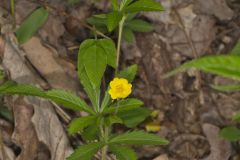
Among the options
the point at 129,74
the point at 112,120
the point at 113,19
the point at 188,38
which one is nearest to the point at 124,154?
the point at 112,120

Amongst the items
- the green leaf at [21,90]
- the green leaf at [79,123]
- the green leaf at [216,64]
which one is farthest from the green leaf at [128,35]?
the green leaf at [216,64]

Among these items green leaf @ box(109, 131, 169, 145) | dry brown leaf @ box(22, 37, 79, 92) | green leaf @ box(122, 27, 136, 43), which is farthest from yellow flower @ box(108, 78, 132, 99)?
green leaf @ box(122, 27, 136, 43)

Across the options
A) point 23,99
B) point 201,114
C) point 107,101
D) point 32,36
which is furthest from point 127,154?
point 32,36

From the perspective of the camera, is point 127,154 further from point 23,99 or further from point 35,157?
point 23,99

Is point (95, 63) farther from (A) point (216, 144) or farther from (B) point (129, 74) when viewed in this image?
(A) point (216, 144)

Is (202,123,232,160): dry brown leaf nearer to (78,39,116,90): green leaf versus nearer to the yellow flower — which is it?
the yellow flower
